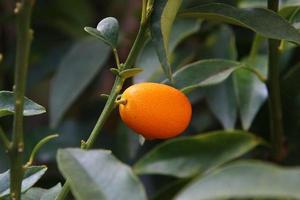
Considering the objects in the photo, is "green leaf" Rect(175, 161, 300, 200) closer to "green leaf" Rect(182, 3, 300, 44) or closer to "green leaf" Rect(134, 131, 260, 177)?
"green leaf" Rect(134, 131, 260, 177)

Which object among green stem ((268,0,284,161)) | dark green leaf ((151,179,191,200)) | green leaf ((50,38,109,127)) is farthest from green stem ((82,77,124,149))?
green leaf ((50,38,109,127))

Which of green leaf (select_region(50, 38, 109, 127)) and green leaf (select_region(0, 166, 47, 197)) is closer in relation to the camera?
green leaf (select_region(0, 166, 47, 197))

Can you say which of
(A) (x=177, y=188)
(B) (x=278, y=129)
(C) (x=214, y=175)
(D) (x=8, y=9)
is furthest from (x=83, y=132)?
(C) (x=214, y=175)

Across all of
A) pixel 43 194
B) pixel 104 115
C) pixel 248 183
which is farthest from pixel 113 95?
pixel 248 183

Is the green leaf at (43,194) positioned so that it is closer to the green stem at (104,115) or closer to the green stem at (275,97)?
the green stem at (104,115)

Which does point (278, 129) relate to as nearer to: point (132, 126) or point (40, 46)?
point (132, 126)

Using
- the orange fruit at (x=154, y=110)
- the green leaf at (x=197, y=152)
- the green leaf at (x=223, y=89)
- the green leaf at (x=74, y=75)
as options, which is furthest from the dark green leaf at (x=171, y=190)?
the green leaf at (x=74, y=75)

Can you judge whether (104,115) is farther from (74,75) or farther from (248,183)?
(74,75)
